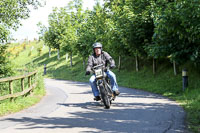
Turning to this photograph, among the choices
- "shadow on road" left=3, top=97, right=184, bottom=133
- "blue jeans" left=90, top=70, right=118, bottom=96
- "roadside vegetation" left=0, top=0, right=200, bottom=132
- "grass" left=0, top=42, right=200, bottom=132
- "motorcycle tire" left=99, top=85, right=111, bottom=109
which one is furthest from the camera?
"roadside vegetation" left=0, top=0, right=200, bottom=132

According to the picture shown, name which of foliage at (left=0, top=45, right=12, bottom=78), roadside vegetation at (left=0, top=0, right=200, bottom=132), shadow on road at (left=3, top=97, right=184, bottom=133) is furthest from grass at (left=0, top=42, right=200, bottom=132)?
foliage at (left=0, top=45, right=12, bottom=78)

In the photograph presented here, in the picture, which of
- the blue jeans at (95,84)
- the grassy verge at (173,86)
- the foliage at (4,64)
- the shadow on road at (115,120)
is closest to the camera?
the shadow on road at (115,120)

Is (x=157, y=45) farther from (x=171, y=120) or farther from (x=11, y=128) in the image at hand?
(x=11, y=128)

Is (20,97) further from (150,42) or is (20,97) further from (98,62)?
(150,42)

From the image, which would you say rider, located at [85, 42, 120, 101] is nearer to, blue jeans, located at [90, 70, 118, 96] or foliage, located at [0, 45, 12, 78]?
blue jeans, located at [90, 70, 118, 96]

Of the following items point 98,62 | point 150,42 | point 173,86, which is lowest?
point 173,86

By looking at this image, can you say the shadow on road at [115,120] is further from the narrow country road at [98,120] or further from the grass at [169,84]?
the grass at [169,84]

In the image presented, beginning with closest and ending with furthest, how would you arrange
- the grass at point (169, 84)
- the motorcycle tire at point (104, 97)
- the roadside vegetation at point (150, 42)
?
the grass at point (169, 84)
the motorcycle tire at point (104, 97)
the roadside vegetation at point (150, 42)

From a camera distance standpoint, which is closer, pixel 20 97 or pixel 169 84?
pixel 20 97

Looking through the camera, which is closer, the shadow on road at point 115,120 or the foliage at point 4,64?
the shadow on road at point 115,120

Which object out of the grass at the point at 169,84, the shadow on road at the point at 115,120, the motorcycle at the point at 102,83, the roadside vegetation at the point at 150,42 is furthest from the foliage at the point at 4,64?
the shadow on road at the point at 115,120

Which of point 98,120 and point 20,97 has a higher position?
point 20,97

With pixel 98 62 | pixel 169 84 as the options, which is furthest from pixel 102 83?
pixel 169 84

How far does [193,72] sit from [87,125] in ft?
37.1
